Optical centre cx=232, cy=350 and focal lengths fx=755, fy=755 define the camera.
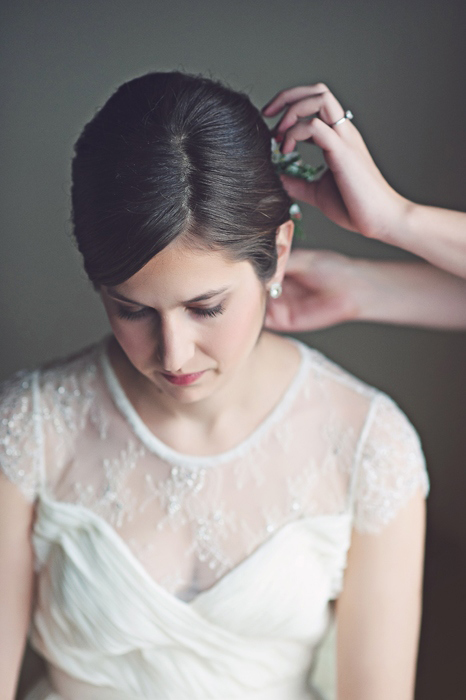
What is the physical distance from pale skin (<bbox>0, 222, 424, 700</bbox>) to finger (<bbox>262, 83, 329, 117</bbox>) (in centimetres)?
19

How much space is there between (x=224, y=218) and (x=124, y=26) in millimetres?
1001

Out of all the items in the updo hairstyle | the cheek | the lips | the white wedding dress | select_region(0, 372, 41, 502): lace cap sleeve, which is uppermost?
→ the updo hairstyle

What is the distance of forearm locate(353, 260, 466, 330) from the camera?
4.81 ft

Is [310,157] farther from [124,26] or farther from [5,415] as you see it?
[5,415]

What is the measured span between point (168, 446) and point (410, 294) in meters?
0.56

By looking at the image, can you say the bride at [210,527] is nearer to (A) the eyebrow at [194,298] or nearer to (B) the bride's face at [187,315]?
(B) the bride's face at [187,315]

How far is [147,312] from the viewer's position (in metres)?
1.16

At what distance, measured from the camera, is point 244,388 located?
1464 mm

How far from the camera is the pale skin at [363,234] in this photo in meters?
1.24

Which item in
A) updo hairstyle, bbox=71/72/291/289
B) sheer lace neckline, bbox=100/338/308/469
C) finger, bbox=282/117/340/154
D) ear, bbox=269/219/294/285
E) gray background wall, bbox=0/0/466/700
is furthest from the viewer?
gray background wall, bbox=0/0/466/700

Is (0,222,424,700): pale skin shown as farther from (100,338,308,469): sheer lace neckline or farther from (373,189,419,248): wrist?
(373,189,419,248): wrist

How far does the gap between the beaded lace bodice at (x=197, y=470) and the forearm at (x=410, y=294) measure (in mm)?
172

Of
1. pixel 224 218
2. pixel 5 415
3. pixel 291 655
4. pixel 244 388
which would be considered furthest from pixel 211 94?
pixel 291 655

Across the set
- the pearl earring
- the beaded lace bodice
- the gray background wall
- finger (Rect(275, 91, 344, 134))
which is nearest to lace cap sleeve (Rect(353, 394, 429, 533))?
the beaded lace bodice
